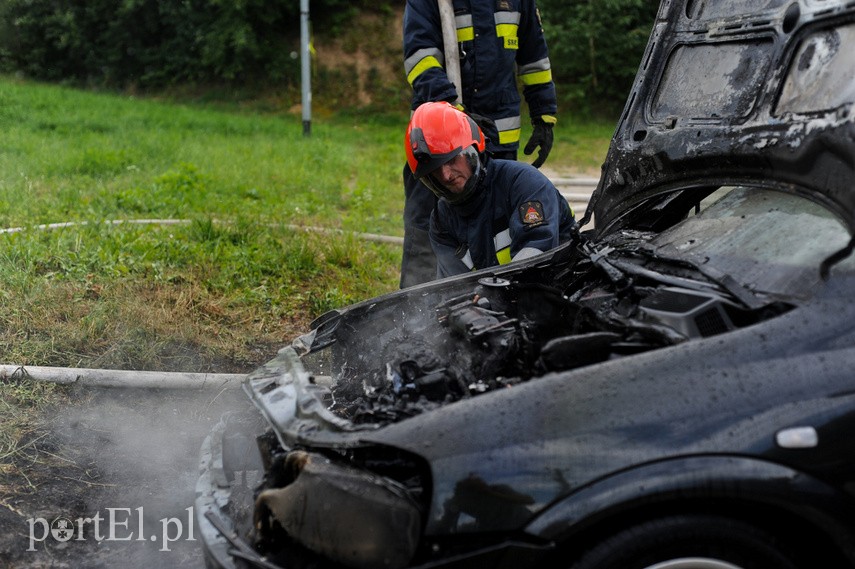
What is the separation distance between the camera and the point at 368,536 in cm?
200

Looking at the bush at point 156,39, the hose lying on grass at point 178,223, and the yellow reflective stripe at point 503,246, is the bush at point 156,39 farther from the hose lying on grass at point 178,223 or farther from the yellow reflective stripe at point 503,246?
the yellow reflective stripe at point 503,246

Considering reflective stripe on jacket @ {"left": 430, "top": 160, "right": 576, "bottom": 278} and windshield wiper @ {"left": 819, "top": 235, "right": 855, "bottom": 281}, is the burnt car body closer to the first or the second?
windshield wiper @ {"left": 819, "top": 235, "right": 855, "bottom": 281}

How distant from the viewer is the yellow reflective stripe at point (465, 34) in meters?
4.94

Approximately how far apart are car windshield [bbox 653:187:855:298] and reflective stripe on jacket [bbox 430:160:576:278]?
69 centimetres

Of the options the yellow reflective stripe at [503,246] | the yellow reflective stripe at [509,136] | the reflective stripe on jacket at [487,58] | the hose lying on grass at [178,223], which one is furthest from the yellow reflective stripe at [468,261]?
the hose lying on grass at [178,223]

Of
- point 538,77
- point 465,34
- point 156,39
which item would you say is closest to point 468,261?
point 465,34

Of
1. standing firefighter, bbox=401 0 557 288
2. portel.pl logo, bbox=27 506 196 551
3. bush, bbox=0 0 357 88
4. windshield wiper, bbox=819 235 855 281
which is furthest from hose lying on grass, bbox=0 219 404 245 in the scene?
bush, bbox=0 0 357 88

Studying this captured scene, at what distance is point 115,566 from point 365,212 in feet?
18.7

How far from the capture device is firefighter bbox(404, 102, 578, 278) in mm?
3666

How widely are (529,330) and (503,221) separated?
1.28m

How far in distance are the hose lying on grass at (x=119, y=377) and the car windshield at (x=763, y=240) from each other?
237cm

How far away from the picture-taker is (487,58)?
16.4 feet

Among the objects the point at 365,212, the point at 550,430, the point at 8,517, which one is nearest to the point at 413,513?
the point at 550,430

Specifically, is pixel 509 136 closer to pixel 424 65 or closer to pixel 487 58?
pixel 487 58
